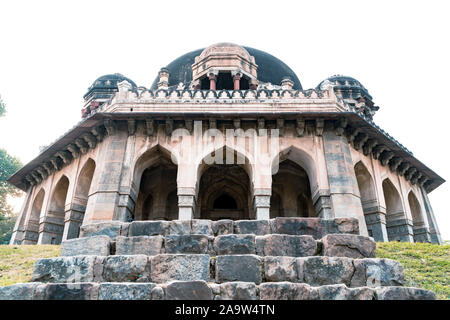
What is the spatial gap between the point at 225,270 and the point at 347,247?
188 centimetres

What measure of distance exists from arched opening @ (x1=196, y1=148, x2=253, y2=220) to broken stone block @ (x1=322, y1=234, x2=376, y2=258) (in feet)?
34.5

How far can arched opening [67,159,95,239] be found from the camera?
12961mm

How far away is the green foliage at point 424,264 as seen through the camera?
547cm

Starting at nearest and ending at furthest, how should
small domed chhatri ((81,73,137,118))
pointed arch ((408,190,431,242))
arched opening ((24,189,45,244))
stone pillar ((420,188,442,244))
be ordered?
arched opening ((24,189,45,244)) → pointed arch ((408,190,431,242)) → stone pillar ((420,188,442,244)) → small domed chhatri ((81,73,137,118))

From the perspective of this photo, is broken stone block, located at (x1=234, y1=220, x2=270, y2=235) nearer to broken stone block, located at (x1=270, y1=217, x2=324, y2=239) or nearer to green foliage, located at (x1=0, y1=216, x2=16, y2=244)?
broken stone block, located at (x1=270, y1=217, x2=324, y2=239)

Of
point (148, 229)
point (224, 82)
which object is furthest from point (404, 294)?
point (224, 82)

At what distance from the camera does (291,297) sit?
4.06 metres

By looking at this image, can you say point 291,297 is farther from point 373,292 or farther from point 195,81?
point 195,81

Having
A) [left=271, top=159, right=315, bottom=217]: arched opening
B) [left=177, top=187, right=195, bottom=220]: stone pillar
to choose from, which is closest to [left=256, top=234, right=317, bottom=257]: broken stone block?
[left=177, top=187, right=195, bottom=220]: stone pillar

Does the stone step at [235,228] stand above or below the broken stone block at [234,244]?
above

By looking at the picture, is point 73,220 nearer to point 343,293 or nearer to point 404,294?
point 343,293

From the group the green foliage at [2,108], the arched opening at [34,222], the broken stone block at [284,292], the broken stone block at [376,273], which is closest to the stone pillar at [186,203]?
the broken stone block at [376,273]

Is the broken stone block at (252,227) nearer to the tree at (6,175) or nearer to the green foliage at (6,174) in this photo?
the tree at (6,175)
